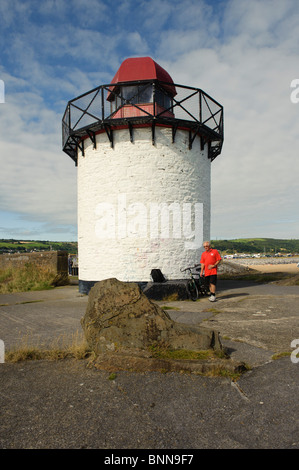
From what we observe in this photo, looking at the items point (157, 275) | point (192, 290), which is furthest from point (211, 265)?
point (157, 275)

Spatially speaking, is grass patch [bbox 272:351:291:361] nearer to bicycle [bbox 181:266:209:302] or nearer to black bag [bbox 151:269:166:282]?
bicycle [bbox 181:266:209:302]

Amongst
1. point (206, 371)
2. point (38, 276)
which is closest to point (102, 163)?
point (38, 276)

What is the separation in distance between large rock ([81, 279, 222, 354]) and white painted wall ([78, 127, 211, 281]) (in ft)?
21.3

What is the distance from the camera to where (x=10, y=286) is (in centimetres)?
1393

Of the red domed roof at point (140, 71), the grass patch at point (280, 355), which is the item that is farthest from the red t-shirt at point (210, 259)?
the red domed roof at point (140, 71)

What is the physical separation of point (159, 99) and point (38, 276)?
10.1m

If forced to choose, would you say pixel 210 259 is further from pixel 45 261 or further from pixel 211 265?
pixel 45 261

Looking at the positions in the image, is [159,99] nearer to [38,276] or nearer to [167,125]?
[167,125]

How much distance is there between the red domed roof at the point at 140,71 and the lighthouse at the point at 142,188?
31.6 inches

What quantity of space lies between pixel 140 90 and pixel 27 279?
33.3 feet

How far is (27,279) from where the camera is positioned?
14.6 metres

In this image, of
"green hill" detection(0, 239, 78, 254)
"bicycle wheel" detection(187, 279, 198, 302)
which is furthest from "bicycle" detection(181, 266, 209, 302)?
"green hill" detection(0, 239, 78, 254)

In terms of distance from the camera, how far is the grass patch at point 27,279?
13820mm

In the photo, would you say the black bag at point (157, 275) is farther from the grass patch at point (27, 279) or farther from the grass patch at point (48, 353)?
the grass patch at point (48, 353)
